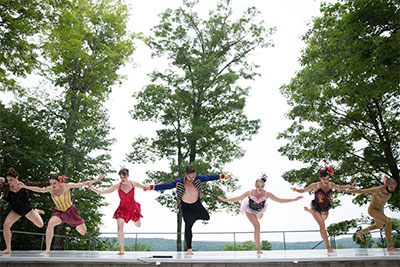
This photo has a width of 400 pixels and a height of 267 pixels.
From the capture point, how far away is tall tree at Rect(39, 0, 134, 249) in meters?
18.6

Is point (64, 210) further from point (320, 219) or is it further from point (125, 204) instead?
point (320, 219)

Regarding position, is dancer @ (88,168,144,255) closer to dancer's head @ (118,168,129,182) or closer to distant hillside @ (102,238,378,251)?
dancer's head @ (118,168,129,182)

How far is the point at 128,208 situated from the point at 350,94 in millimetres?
9723

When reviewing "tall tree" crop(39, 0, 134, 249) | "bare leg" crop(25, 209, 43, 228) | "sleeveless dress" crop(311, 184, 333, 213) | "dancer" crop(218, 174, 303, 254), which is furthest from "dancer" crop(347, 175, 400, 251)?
"tall tree" crop(39, 0, 134, 249)

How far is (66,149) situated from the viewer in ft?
58.2

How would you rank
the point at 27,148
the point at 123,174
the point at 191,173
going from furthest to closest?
the point at 27,148 → the point at 123,174 → the point at 191,173

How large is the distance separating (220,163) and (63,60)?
11480 millimetres

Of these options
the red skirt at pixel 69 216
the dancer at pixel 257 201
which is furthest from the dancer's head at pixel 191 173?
the red skirt at pixel 69 216

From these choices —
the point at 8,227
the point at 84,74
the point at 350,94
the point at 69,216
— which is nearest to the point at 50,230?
the point at 69,216

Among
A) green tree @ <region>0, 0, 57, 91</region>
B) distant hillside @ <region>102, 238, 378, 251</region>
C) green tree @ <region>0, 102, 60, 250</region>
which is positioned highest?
green tree @ <region>0, 0, 57, 91</region>

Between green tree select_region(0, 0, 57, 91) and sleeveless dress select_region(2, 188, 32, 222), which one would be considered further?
green tree select_region(0, 0, 57, 91)

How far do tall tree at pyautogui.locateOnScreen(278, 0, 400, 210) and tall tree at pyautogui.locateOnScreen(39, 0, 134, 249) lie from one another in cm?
1100

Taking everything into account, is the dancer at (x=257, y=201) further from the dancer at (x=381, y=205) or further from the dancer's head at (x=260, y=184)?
the dancer at (x=381, y=205)

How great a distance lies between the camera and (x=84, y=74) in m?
21.3
